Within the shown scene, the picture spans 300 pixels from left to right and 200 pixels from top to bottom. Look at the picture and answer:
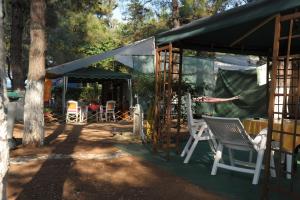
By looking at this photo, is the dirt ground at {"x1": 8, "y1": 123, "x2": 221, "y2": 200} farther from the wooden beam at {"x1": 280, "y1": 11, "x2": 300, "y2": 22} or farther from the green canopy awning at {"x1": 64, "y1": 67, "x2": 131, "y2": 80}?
the green canopy awning at {"x1": 64, "y1": 67, "x2": 131, "y2": 80}

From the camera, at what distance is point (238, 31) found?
6.93 meters

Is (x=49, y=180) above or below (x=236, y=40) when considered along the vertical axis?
below

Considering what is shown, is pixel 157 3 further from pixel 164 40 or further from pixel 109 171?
pixel 109 171

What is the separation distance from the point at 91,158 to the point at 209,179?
2239 mm

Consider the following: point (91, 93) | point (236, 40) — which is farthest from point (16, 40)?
point (236, 40)

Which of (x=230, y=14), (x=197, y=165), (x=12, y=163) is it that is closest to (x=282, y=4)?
(x=230, y=14)

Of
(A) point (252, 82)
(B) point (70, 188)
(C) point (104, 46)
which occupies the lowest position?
(B) point (70, 188)

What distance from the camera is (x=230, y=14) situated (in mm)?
5281

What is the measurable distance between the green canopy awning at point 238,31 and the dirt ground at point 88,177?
6.83ft

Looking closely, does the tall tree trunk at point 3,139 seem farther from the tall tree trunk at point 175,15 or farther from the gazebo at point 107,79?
the tall tree trunk at point 175,15

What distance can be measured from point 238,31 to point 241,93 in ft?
26.3

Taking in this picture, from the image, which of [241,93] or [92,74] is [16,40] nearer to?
[92,74]

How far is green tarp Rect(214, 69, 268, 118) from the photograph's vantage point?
13997mm

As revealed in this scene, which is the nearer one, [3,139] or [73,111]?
[3,139]
